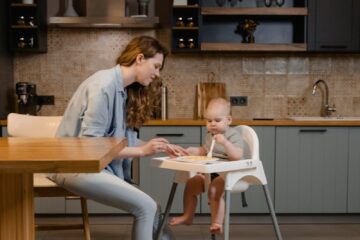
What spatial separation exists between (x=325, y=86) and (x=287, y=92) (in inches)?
12.8

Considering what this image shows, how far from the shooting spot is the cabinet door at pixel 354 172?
3908mm

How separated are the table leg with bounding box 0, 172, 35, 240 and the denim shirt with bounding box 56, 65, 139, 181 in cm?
45

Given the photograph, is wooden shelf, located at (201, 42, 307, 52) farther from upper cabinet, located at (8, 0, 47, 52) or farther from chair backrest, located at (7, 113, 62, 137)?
chair backrest, located at (7, 113, 62, 137)

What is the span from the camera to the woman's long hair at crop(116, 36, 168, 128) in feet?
7.70

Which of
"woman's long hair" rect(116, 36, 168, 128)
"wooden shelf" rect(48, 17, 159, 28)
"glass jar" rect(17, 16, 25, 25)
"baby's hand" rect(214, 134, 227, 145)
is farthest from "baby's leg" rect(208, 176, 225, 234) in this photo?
"glass jar" rect(17, 16, 25, 25)

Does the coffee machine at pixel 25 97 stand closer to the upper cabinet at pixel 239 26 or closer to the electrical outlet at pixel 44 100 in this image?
the electrical outlet at pixel 44 100

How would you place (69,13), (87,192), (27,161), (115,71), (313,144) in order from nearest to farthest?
(27,161), (87,192), (115,71), (313,144), (69,13)

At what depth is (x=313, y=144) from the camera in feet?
12.8

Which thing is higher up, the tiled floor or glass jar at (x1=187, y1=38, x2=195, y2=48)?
glass jar at (x1=187, y1=38, x2=195, y2=48)

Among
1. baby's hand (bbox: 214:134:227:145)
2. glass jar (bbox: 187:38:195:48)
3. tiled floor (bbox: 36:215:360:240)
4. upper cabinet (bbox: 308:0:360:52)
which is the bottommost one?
tiled floor (bbox: 36:215:360:240)

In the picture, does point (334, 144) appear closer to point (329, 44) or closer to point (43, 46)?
point (329, 44)

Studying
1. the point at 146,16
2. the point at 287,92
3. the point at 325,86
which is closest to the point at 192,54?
the point at 146,16

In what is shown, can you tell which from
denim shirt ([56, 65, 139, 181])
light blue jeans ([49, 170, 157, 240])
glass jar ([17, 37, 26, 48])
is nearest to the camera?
light blue jeans ([49, 170, 157, 240])

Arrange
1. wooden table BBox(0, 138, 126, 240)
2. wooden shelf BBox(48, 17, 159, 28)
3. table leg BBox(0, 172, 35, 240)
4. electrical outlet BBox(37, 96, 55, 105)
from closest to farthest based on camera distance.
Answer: wooden table BBox(0, 138, 126, 240)
table leg BBox(0, 172, 35, 240)
wooden shelf BBox(48, 17, 159, 28)
electrical outlet BBox(37, 96, 55, 105)
